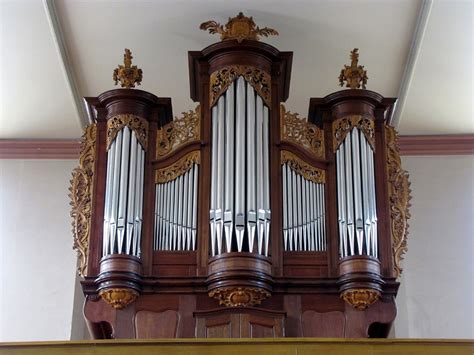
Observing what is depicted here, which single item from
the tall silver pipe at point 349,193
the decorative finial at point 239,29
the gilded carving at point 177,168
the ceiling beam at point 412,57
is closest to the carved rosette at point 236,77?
the decorative finial at point 239,29

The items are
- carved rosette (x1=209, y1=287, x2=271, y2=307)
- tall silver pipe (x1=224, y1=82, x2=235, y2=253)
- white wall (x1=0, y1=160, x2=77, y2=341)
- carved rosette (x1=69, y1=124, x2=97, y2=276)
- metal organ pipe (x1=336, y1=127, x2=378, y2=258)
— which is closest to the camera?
carved rosette (x1=209, y1=287, x2=271, y2=307)

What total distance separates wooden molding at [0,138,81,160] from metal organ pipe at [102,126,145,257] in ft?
8.10

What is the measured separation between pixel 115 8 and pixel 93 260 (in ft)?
9.13

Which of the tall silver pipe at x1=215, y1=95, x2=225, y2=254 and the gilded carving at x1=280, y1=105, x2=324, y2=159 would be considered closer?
the tall silver pipe at x1=215, y1=95, x2=225, y2=254

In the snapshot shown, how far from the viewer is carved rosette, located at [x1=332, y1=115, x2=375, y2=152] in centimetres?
963

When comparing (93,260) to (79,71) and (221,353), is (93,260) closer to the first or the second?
(221,353)

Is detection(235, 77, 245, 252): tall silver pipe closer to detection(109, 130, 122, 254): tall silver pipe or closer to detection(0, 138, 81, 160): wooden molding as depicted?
detection(109, 130, 122, 254): tall silver pipe

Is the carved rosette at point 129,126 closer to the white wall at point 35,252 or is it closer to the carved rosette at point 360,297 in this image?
the white wall at point 35,252

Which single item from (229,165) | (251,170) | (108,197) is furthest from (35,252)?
(251,170)

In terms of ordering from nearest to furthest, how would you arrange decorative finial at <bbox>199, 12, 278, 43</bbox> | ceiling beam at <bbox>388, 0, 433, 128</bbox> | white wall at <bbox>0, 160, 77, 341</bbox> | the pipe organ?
the pipe organ < decorative finial at <bbox>199, 12, 278, 43</bbox> < ceiling beam at <bbox>388, 0, 433, 128</bbox> < white wall at <bbox>0, 160, 77, 341</bbox>

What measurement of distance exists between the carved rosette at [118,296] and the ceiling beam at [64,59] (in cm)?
307

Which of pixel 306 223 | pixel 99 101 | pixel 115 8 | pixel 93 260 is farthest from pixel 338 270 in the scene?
pixel 115 8

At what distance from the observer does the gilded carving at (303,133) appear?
964cm

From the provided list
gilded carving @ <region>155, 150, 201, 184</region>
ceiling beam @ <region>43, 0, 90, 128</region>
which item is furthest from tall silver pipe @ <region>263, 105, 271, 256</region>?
ceiling beam @ <region>43, 0, 90, 128</region>
